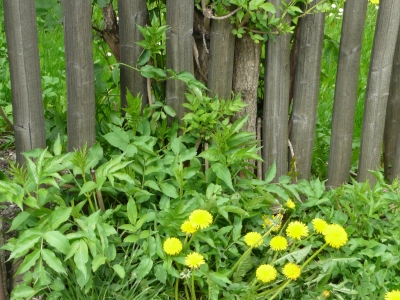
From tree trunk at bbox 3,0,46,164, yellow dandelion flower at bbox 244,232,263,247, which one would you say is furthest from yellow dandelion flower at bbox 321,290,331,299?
tree trunk at bbox 3,0,46,164

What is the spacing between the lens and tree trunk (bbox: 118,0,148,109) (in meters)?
2.21

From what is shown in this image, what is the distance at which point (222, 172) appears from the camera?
7.22 feet

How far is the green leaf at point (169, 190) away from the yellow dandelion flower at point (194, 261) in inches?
11.2

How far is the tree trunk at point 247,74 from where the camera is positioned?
244 centimetres

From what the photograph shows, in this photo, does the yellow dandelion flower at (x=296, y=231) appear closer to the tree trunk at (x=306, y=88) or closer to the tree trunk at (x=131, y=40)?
the tree trunk at (x=306, y=88)

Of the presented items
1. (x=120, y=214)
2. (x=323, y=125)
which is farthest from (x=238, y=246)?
(x=323, y=125)

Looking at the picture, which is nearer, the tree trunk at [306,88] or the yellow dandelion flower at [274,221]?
the yellow dandelion flower at [274,221]

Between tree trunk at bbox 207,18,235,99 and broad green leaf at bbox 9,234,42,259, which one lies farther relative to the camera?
tree trunk at bbox 207,18,235,99

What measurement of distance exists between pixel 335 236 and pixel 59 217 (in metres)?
0.96

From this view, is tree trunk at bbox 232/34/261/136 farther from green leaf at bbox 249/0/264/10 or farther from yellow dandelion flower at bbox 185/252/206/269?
yellow dandelion flower at bbox 185/252/206/269

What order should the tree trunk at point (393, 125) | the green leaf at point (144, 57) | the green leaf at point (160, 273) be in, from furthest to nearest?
the tree trunk at point (393, 125), the green leaf at point (144, 57), the green leaf at point (160, 273)

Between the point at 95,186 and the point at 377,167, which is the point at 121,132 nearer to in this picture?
the point at 95,186

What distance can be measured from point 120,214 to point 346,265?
0.88m

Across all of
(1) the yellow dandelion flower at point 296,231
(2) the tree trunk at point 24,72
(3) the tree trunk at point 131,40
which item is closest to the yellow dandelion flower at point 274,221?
(1) the yellow dandelion flower at point 296,231
